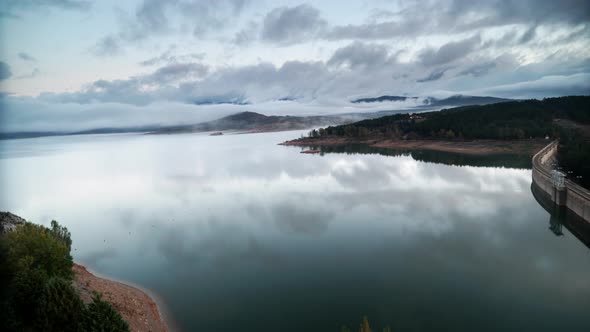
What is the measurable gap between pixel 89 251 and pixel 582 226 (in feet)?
98.8

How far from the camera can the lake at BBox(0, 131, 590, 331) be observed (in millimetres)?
11812

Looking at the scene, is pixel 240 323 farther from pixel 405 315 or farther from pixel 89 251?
pixel 89 251

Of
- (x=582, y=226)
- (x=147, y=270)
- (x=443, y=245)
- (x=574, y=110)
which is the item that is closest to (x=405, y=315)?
(x=443, y=245)

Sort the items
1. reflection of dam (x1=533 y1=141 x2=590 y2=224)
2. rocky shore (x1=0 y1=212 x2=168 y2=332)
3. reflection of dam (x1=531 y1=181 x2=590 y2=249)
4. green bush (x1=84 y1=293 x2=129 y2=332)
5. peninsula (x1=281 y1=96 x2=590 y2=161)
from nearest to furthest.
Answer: green bush (x1=84 y1=293 x2=129 y2=332)
rocky shore (x1=0 y1=212 x2=168 y2=332)
reflection of dam (x1=531 y1=181 x2=590 y2=249)
reflection of dam (x1=533 y1=141 x2=590 y2=224)
peninsula (x1=281 y1=96 x2=590 y2=161)

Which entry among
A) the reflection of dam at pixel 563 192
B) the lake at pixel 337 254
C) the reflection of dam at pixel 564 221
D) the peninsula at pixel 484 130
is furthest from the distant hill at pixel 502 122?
the reflection of dam at pixel 564 221

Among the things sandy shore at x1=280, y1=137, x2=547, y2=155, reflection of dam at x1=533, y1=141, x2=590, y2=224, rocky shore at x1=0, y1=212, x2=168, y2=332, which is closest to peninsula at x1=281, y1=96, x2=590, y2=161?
sandy shore at x1=280, y1=137, x2=547, y2=155

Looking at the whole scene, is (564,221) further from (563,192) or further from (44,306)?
(44,306)

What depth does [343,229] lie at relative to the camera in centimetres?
2053

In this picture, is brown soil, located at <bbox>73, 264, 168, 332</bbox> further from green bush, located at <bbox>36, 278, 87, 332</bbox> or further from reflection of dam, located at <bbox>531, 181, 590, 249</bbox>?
reflection of dam, located at <bbox>531, 181, 590, 249</bbox>

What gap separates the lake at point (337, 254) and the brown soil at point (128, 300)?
592 mm

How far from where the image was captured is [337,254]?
656 inches

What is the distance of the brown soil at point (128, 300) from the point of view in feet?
36.5

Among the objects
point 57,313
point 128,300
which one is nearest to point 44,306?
point 57,313

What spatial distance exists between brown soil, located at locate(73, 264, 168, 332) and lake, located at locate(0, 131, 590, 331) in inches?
23.3
